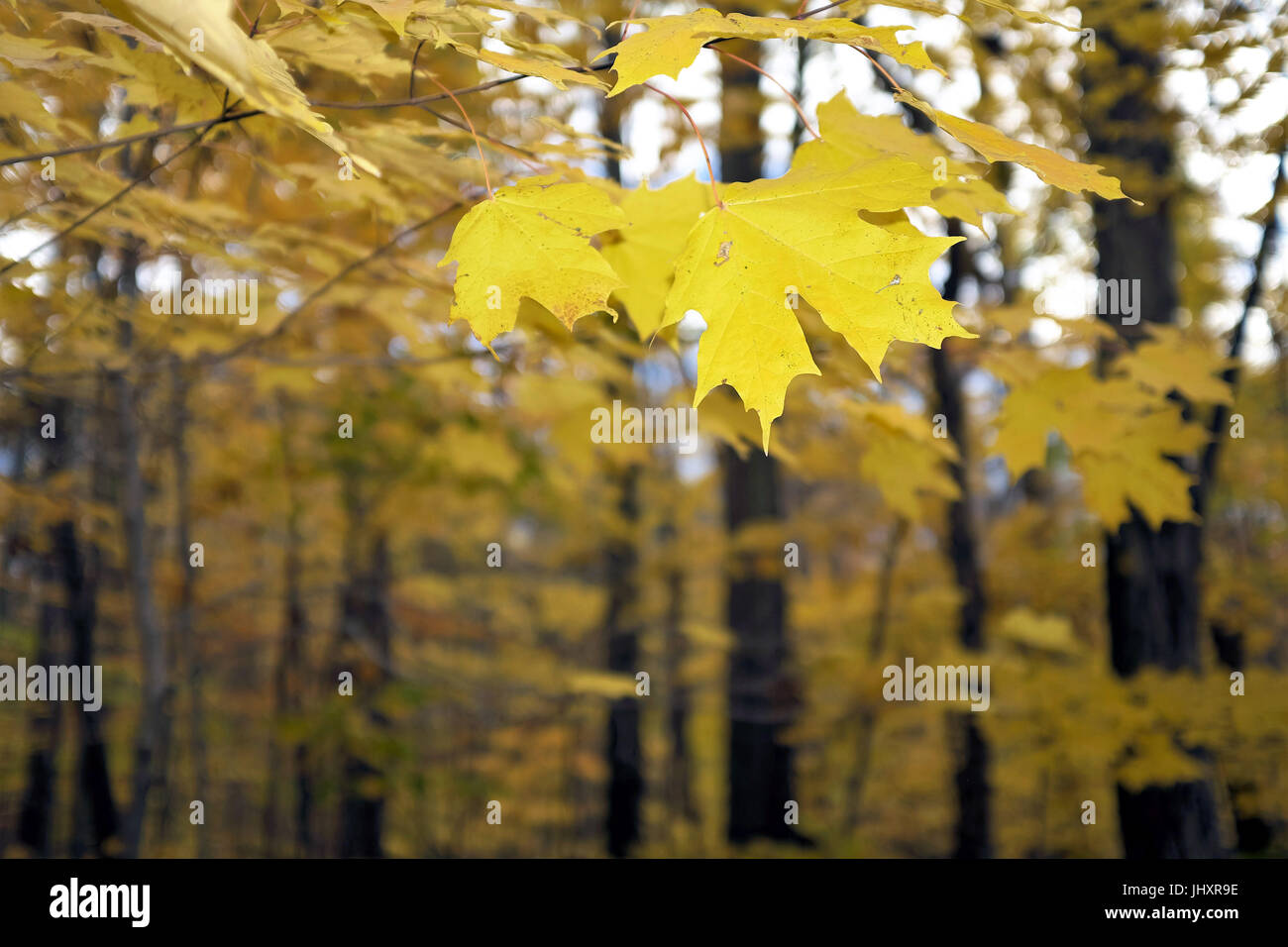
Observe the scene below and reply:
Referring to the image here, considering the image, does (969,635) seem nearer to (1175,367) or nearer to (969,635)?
(969,635)

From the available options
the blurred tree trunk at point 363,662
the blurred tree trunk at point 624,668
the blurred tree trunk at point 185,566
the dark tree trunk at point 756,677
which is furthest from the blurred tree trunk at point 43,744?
the dark tree trunk at point 756,677

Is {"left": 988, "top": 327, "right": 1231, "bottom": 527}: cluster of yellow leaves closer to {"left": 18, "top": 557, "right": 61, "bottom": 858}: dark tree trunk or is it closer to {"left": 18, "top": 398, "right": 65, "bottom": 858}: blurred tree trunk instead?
{"left": 18, "top": 398, "right": 65, "bottom": 858}: blurred tree trunk

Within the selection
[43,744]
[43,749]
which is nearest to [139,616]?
[43,749]

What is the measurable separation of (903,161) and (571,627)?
9555mm

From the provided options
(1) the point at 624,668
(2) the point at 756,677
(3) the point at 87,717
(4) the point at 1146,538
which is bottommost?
(3) the point at 87,717

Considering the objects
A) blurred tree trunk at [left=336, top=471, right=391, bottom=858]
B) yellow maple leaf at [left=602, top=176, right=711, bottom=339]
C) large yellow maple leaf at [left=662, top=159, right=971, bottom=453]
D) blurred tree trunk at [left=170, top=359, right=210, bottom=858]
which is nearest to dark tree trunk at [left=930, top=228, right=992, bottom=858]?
yellow maple leaf at [left=602, top=176, right=711, bottom=339]

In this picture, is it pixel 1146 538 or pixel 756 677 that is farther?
pixel 756 677

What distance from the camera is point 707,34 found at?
1.24 m

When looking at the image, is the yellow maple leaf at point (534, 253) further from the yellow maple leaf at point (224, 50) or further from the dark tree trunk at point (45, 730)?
the dark tree trunk at point (45, 730)

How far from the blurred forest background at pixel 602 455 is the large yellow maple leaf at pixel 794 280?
11.0 inches

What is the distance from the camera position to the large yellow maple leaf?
1.31m

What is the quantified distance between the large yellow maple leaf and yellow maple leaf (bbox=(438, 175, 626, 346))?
0.17 meters

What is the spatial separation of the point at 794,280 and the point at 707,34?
415 mm
